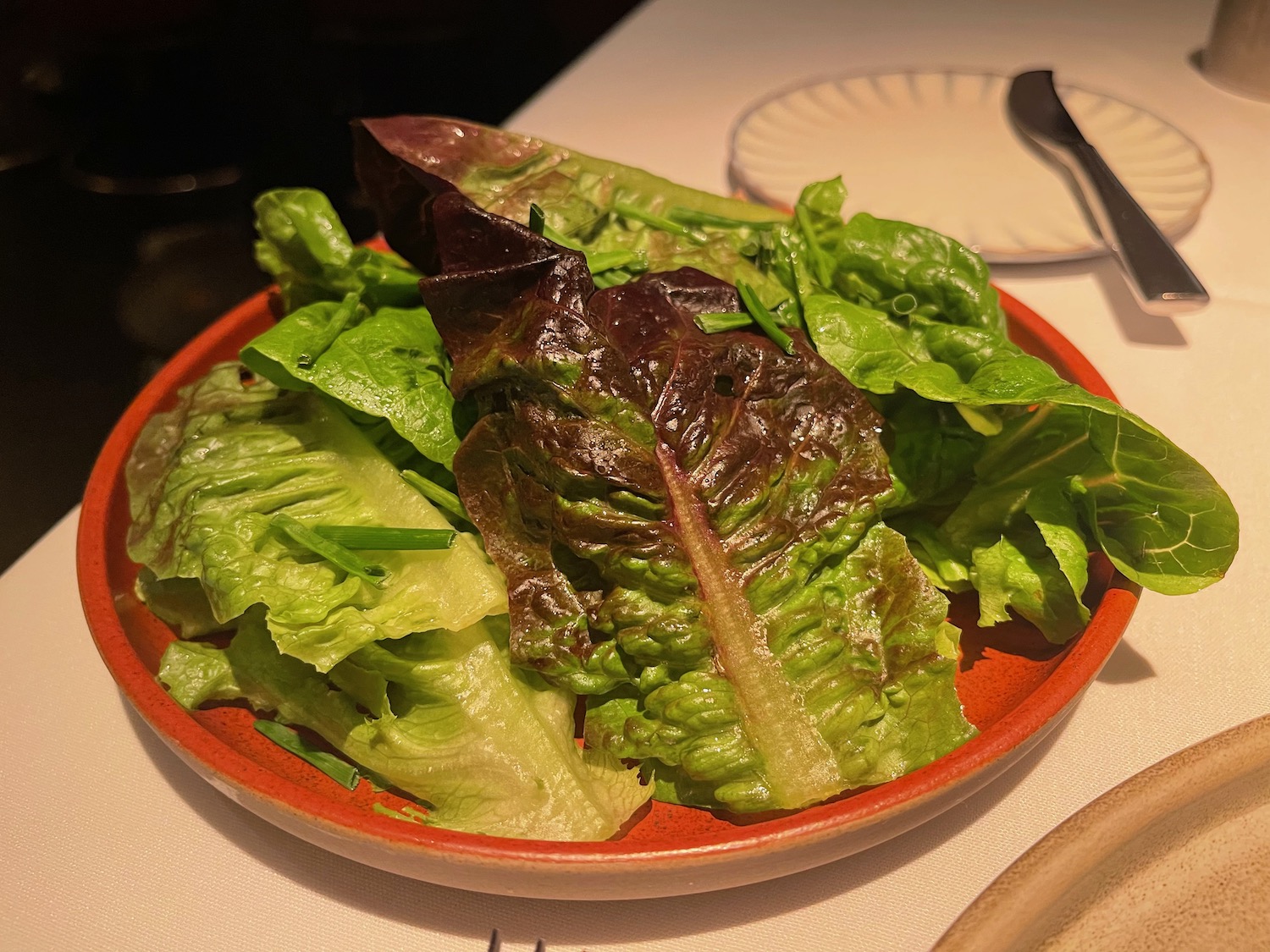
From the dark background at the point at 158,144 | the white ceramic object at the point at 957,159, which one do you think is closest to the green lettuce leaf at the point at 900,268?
the white ceramic object at the point at 957,159

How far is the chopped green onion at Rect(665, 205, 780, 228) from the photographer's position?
1592 millimetres

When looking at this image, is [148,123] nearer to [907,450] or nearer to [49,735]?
[49,735]

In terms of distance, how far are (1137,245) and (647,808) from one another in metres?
1.48

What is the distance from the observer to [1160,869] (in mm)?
1028

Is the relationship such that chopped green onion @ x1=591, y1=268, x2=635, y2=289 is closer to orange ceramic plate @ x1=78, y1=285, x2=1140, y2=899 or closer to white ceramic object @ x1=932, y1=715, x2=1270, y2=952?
orange ceramic plate @ x1=78, y1=285, x2=1140, y2=899

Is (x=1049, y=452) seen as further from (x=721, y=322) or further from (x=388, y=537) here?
(x=388, y=537)

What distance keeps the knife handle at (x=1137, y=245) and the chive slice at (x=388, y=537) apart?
1375 millimetres

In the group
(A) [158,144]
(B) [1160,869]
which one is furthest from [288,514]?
(A) [158,144]

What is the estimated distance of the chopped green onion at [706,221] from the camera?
5.22ft

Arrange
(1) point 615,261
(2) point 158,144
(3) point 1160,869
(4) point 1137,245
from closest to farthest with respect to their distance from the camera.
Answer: (3) point 1160,869 → (1) point 615,261 → (4) point 1137,245 → (2) point 158,144

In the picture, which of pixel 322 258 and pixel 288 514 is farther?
pixel 322 258

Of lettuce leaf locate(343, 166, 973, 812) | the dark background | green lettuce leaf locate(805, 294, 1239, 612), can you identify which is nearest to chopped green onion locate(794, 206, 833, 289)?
green lettuce leaf locate(805, 294, 1239, 612)

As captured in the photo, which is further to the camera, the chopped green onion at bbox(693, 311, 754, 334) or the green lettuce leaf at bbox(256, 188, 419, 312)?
the green lettuce leaf at bbox(256, 188, 419, 312)

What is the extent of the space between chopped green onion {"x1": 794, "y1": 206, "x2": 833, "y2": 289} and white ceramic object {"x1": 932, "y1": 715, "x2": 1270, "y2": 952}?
79 centimetres
